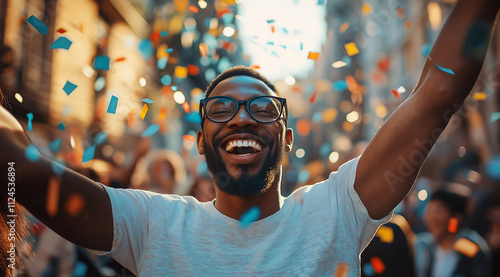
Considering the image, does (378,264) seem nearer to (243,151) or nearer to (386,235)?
(386,235)

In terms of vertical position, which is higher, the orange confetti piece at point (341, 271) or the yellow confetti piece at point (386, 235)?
the orange confetti piece at point (341, 271)

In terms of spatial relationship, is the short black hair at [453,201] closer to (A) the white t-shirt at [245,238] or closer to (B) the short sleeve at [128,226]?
(A) the white t-shirt at [245,238]

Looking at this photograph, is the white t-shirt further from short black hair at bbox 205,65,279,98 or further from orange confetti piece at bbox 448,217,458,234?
orange confetti piece at bbox 448,217,458,234

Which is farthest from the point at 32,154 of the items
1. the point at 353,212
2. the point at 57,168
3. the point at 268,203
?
the point at 353,212

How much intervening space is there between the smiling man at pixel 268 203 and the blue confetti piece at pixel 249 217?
0.02 m

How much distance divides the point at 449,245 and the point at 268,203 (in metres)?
2.72

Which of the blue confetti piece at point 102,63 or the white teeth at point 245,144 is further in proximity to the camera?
the blue confetti piece at point 102,63

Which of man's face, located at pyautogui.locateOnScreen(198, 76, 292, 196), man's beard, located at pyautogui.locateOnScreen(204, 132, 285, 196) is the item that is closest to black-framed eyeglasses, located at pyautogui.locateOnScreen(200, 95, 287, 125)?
man's face, located at pyautogui.locateOnScreen(198, 76, 292, 196)

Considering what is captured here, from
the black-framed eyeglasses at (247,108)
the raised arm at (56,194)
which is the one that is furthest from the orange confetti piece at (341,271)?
the raised arm at (56,194)

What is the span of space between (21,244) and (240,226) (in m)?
1.09

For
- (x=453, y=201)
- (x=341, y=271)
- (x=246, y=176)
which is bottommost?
(x=453, y=201)

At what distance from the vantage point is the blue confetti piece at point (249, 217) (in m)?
1.84

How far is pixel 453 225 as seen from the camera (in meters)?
3.94

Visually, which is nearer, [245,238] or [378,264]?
[245,238]
